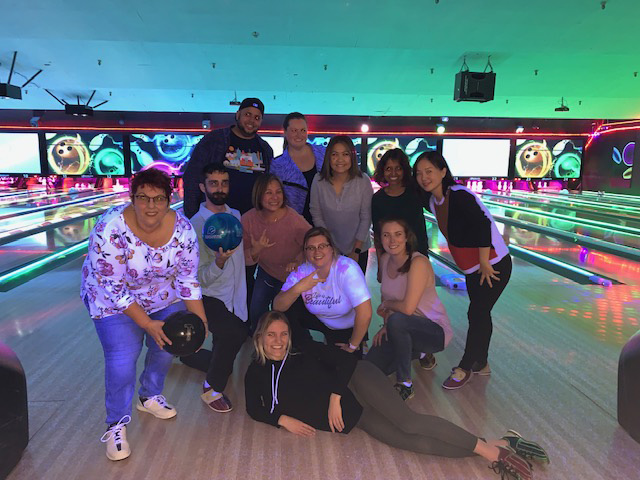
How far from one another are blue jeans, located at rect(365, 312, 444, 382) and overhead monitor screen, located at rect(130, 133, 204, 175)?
37.7ft

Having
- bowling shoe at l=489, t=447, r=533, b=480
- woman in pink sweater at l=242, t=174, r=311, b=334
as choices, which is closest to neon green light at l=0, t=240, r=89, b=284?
woman in pink sweater at l=242, t=174, r=311, b=334

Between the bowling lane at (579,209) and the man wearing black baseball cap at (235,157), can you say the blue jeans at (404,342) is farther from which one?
the bowling lane at (579,209)

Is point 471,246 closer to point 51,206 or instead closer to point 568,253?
point 568,253

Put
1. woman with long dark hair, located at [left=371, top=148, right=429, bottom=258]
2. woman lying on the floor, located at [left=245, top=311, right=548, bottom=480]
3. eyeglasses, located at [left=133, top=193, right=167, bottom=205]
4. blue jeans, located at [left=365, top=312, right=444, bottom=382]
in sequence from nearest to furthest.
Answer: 1. eyeglasses, located at [left=133, top=193, right=167, bottom=205]
2. woman lying on the floor, located at [left=245, top=311, right=548, bottom=480]
3. blue jeans, located at [left=365, top=312, right=444, bottom=382]
4. woman with long dark hair, located at [left=371, top=148, right=429, bottom=258]

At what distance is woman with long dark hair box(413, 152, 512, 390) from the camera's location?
1.79 m

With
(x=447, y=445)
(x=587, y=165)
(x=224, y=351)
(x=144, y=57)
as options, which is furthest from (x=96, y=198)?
(x=587, y=165)

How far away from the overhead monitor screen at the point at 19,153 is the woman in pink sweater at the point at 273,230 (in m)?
13.3

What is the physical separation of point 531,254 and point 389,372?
3.70 metres

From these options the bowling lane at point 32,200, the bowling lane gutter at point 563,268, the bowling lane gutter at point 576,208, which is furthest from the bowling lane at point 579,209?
the bowling lane at point 32,200

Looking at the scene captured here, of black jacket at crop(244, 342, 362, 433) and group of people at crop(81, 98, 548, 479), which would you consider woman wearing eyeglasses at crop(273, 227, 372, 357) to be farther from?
black jacket at crop(244, 342, 362, 433)

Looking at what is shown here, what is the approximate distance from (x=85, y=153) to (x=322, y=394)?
43.6 ft

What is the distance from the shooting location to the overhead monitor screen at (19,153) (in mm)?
12380

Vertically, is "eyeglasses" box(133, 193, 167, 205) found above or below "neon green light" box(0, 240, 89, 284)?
above

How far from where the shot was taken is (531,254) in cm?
486
